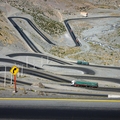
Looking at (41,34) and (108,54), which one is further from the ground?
(41,34)

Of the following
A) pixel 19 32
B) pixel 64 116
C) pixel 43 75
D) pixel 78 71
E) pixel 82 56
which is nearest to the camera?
pixel 64 116

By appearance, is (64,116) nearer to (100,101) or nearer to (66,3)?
Answer: (100,101)

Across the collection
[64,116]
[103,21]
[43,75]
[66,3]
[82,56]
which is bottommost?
[64,116]

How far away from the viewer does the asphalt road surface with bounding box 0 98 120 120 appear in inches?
427

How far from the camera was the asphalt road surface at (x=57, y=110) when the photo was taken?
10.9 metres

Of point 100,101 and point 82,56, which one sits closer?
point 100,101

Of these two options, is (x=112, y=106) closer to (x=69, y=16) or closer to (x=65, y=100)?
(x=65, y=100)

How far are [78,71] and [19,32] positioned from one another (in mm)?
34841

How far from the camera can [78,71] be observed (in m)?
53.3

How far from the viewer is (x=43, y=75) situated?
43.1 meters

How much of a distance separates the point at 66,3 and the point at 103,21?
3292cm

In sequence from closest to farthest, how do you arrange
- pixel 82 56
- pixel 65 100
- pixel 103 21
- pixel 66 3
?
pixel 65 100
pixel 82 56
pixel 103 21
pixel 66 3

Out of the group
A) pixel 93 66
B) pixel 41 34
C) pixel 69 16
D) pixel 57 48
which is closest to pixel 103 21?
pixel 69 16

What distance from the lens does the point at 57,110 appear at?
1121 cm
